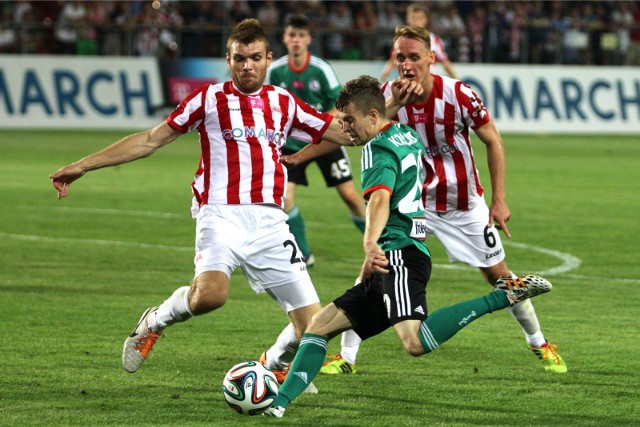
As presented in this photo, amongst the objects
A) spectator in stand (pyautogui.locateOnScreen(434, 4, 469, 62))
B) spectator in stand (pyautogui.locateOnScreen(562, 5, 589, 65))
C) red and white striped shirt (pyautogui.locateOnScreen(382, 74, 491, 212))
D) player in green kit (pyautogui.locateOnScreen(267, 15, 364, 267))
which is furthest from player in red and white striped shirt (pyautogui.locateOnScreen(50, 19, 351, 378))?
spectator in stand (pyautogui.locateOnScreen(562, 5, 589, 65))

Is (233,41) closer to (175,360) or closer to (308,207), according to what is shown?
(175,360)

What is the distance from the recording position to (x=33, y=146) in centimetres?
2450

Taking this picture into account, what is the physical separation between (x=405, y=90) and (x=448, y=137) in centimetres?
78

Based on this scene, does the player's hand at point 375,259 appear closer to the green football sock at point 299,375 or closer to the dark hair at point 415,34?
the green football sock at point 299,375

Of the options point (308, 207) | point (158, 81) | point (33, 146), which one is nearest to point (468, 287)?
point (308, 207)

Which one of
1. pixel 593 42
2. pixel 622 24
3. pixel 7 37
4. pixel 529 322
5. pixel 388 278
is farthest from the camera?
pixel 622 24

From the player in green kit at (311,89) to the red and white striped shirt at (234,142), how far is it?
4844 millimetres

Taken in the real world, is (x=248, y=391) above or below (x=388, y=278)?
below

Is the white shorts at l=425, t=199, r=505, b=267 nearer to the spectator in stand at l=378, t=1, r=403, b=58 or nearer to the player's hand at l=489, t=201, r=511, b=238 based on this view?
the player's hand at l=489, t=201, r=511, b=238

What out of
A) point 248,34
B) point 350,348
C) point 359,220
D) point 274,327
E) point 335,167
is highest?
point 248,34

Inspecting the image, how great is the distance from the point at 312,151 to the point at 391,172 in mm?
1371

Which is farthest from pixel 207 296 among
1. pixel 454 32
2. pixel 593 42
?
pixel 593 42

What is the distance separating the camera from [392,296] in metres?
6.23

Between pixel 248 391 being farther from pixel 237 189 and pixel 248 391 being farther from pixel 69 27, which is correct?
pixel 69 27
